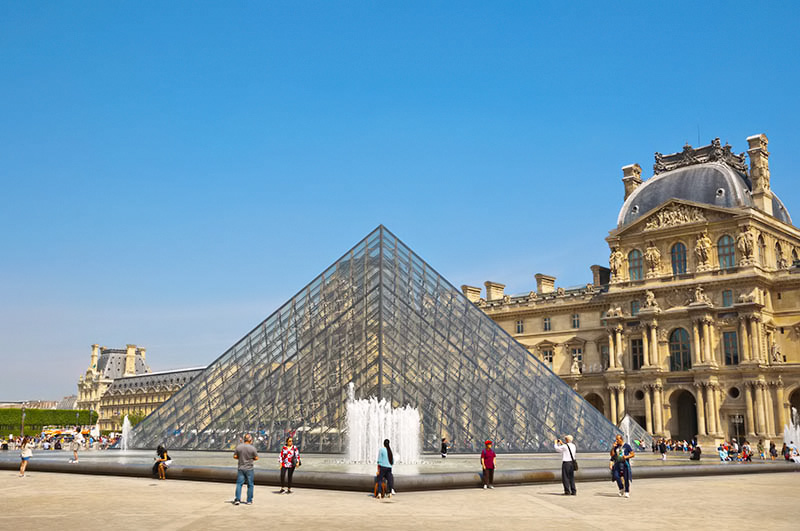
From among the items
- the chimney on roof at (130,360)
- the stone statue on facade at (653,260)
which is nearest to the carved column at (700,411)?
the stone statue on facade at (653,260)

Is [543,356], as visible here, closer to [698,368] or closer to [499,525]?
[698,368]

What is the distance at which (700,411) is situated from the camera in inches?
1729

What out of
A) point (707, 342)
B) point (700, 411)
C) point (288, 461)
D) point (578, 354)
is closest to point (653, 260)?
point (707, 342)

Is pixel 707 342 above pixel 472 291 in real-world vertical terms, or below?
Answer: below

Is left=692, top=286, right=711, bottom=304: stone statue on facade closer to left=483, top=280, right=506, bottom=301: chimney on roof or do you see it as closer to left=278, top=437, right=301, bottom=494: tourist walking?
left=483, top=280, right=506, bottom=301: chimney on roof

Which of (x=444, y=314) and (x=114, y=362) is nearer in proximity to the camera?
(x=444, y=314)

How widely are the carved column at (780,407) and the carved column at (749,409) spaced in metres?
1.28

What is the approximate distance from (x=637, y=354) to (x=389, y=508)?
40.3 meters

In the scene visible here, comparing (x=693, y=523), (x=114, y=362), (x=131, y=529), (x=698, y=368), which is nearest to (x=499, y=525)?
(x=693, y=523)

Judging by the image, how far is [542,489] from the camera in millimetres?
14297

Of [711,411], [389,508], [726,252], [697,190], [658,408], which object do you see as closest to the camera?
[389,508]

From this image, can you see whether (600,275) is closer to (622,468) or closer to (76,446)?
(76,446)

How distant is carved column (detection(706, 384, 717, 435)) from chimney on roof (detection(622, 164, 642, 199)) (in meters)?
14.6

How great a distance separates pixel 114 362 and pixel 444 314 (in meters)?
134
